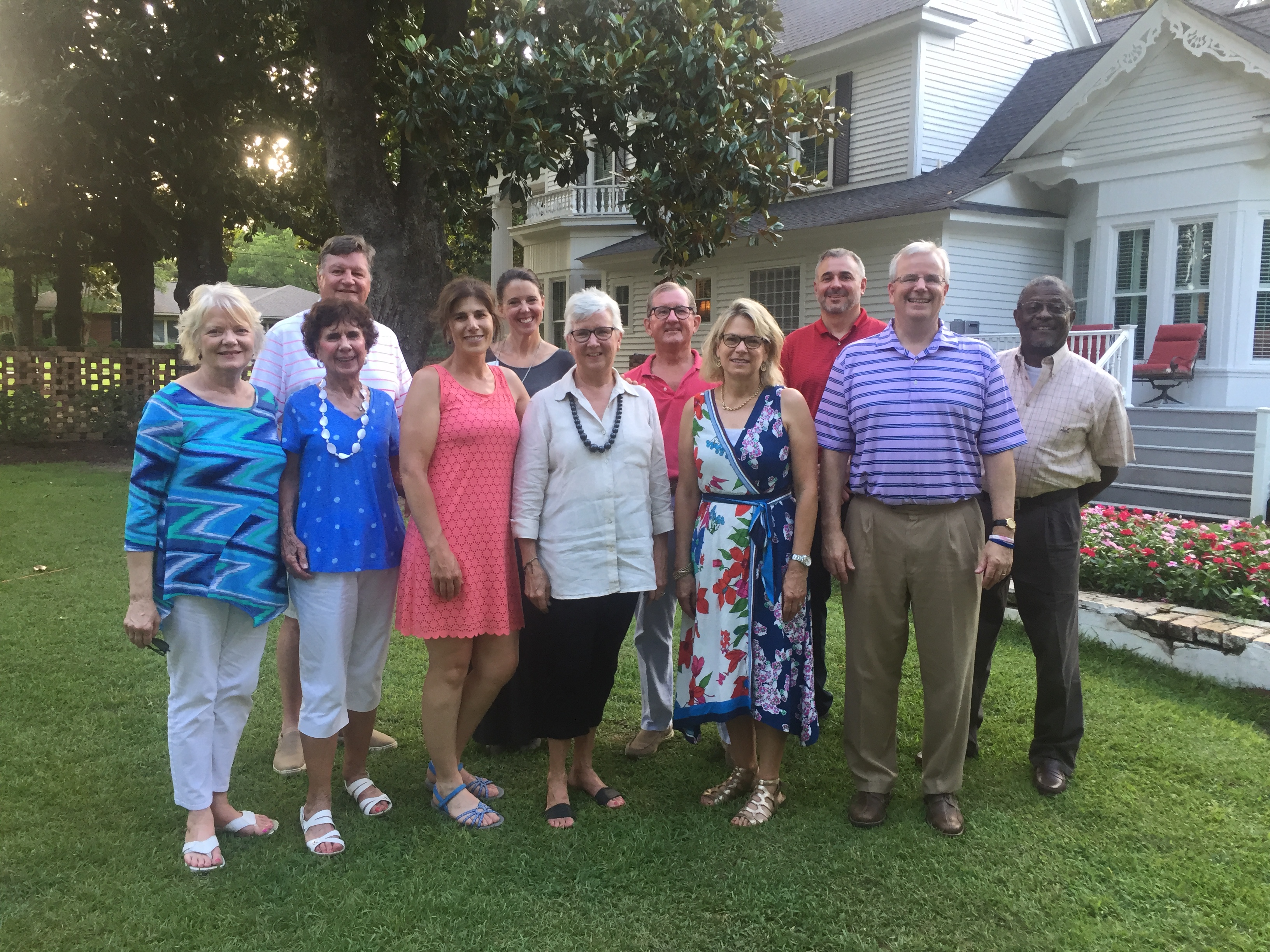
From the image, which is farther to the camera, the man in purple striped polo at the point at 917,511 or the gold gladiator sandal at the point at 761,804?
the gold gladiator sandal at the point at 761,804

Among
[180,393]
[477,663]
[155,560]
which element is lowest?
[477,663]

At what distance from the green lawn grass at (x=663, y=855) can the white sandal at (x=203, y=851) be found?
47 mm

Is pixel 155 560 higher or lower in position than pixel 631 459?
lower

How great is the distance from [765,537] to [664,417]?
3.00 feet

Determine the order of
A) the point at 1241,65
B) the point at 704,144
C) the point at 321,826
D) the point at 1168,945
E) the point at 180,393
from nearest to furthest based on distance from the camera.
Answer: the point at 1168,945 → the point at 180,393 → the point at 321,826 → the point at 704,144 → the point at 1241,65

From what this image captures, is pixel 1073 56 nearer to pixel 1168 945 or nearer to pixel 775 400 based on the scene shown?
pixel 775 400

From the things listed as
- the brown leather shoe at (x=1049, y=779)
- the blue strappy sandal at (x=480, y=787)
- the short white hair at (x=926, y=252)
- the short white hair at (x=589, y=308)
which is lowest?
the blue strappy sandal at (x=480, y=787)

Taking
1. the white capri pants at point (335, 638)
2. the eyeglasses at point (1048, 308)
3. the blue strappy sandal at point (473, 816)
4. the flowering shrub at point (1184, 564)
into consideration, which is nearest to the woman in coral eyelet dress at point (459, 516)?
the blue strappy sandal at point (473, 816)

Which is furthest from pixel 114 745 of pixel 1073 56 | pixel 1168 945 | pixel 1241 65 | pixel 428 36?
pixel 1073 56

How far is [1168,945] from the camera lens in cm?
279

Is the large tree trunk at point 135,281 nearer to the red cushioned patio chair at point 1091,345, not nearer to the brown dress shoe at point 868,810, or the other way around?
the red cushioned patio chair at point 1091,345

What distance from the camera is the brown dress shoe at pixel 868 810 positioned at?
353cm

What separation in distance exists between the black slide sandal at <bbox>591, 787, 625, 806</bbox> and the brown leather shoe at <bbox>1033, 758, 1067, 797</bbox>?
68.0 inches

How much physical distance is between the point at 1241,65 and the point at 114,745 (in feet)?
41.3
